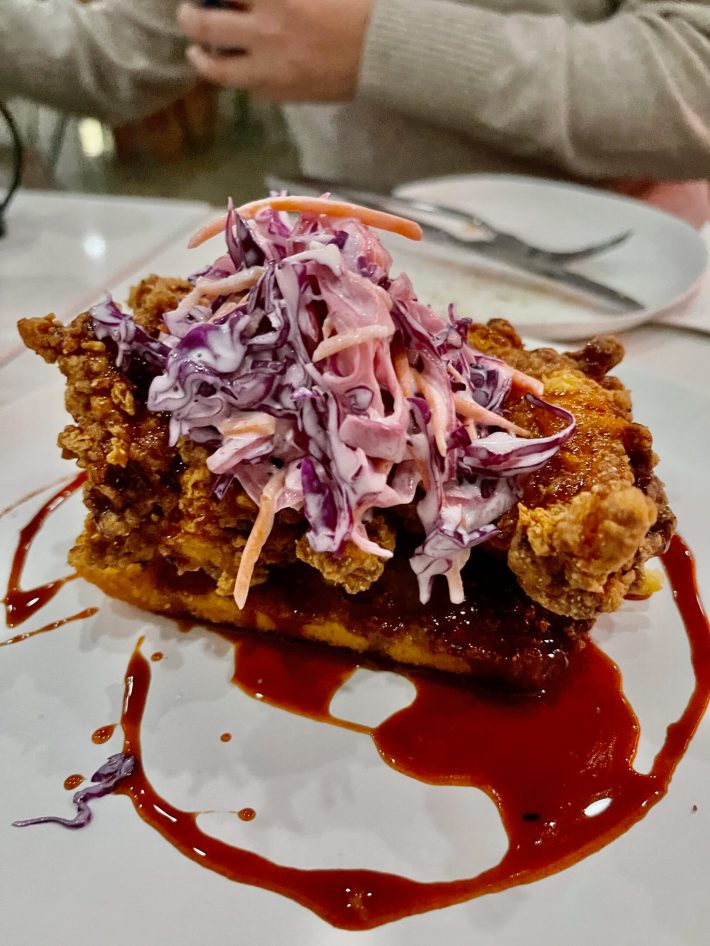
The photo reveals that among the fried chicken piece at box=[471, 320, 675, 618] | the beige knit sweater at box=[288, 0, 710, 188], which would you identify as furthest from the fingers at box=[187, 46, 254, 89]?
the fried chicken piece at box=[471, 320, 675, 618]

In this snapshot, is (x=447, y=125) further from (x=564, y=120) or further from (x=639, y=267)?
(x=639, y=267)

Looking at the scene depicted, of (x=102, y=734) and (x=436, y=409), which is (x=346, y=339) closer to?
(x=436, y=409)

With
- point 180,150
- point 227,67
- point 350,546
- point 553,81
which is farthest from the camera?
point 180,150

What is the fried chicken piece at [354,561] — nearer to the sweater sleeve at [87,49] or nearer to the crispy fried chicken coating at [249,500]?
the crispy fried chicken coating at [249,500]

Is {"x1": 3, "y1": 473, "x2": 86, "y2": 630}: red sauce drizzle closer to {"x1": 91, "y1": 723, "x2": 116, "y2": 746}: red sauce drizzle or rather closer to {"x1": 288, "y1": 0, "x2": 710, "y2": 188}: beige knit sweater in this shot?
{"x1": 91, "y1": 723, "x2": 116, "y2": 746}: red sauce drizzle

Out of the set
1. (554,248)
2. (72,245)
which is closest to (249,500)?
(554,248)

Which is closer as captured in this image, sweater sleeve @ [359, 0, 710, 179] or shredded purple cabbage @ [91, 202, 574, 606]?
shredded purple cabbage @ [91, 202, 574, 606]

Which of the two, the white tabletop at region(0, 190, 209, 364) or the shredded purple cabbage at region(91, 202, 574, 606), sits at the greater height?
the shredded purple cabbage at region(91, 202, 574, 606)
